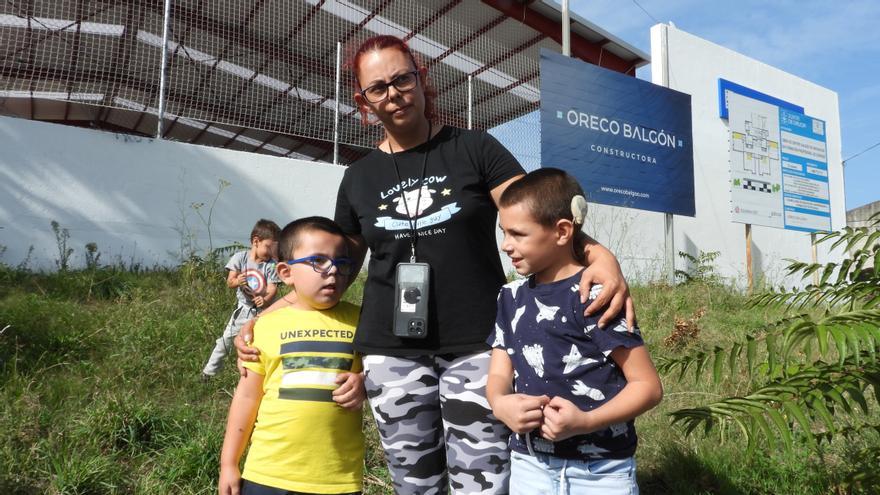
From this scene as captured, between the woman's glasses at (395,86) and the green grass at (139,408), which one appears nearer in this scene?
the woman's glasses at (395,86)

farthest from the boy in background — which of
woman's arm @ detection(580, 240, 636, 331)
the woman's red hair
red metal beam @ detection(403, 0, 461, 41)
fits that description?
red metal beam @ detection(403, 0, 461, 41)

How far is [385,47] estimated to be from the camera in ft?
5.57

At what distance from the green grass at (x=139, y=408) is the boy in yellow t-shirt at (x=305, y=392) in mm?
996

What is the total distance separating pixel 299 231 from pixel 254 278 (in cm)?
252

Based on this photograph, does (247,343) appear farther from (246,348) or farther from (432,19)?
(432,19)

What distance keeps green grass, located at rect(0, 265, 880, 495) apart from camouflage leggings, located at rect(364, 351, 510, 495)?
2.70 feet

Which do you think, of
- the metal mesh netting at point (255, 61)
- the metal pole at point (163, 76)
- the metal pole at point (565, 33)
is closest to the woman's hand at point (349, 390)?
the metal mesh netting at point (255, 61)

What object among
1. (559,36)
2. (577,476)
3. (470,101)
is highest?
(559,36)

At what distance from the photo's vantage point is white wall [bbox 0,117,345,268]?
496 centimetres

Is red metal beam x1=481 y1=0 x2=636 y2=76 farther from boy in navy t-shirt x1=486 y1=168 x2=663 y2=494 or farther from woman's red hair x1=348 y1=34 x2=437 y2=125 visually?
boy in navy t-shirt x1=486 y1=168 x2=663 y2=494

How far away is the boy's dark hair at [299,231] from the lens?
6.07 ft

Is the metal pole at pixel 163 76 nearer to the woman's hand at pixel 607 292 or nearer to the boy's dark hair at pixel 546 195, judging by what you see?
the boy's dark hair at pixel 546 195

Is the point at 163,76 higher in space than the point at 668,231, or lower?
higher

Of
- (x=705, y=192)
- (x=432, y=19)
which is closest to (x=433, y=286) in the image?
(x=432, y=19)
